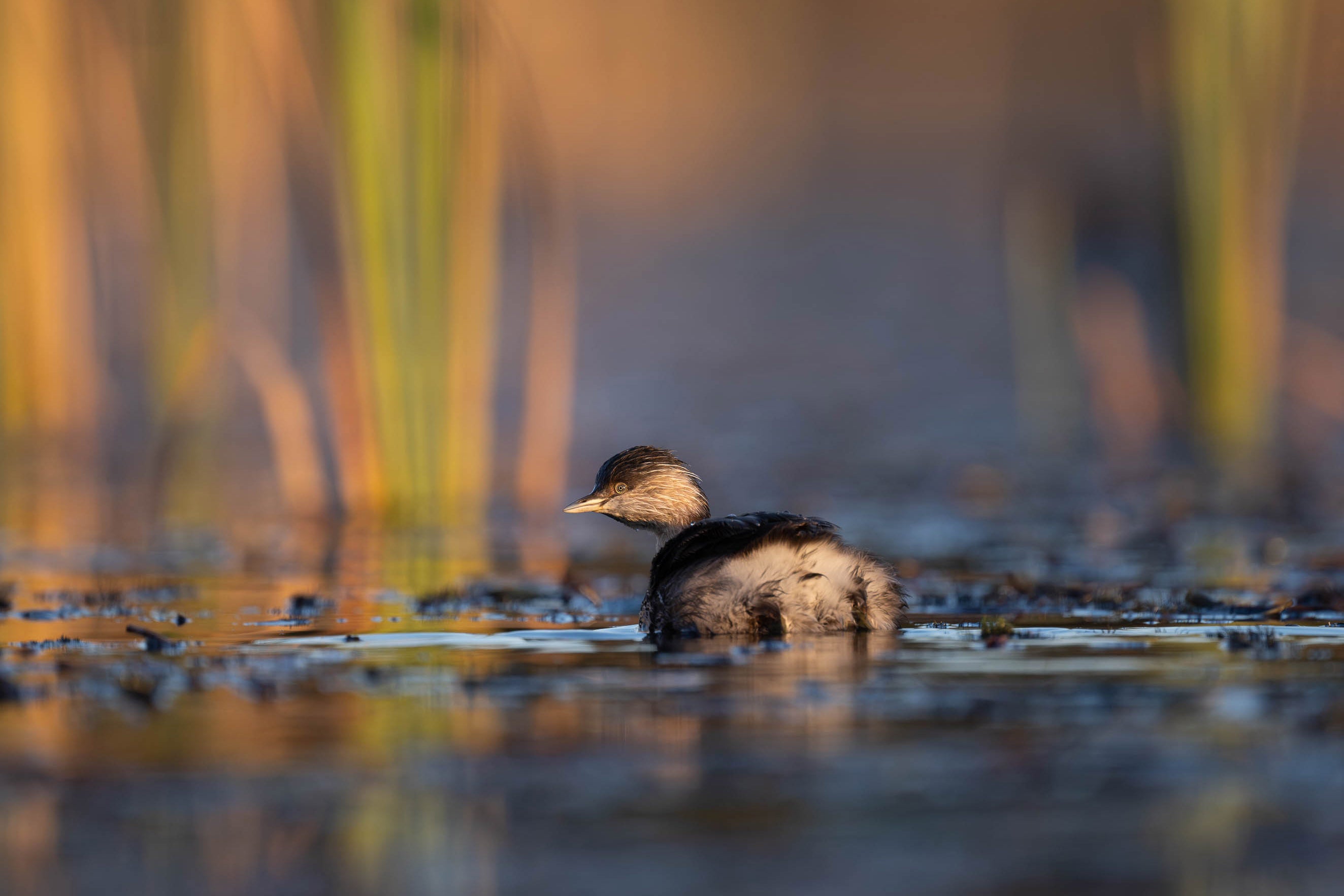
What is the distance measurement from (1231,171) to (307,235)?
4.51m

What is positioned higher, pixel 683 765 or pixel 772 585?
pixel 772 585

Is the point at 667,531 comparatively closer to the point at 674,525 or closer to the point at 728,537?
the point at 674,525

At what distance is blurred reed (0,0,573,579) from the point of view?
880 centimetres

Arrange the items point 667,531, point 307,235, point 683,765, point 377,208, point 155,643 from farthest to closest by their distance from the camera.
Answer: point 307,235
point 377,208
point 667,531
point 155,643
point 683,765

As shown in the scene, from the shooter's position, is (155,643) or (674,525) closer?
(155,643)

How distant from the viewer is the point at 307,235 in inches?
356

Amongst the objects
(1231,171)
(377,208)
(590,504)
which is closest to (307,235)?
(377,208)

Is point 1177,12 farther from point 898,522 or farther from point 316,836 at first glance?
point 316,836

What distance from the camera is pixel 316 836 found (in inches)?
127

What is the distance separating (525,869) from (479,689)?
67.7 inches

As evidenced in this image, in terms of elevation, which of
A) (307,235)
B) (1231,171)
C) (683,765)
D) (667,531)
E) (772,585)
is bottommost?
(683,765)

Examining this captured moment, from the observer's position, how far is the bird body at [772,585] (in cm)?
568

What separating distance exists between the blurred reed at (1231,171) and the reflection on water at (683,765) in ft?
14.6

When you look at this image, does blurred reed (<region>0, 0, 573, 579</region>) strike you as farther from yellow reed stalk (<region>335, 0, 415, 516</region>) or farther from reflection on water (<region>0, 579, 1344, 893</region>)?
reflection on water (<region>0, 579, 1344, 893</region>)
